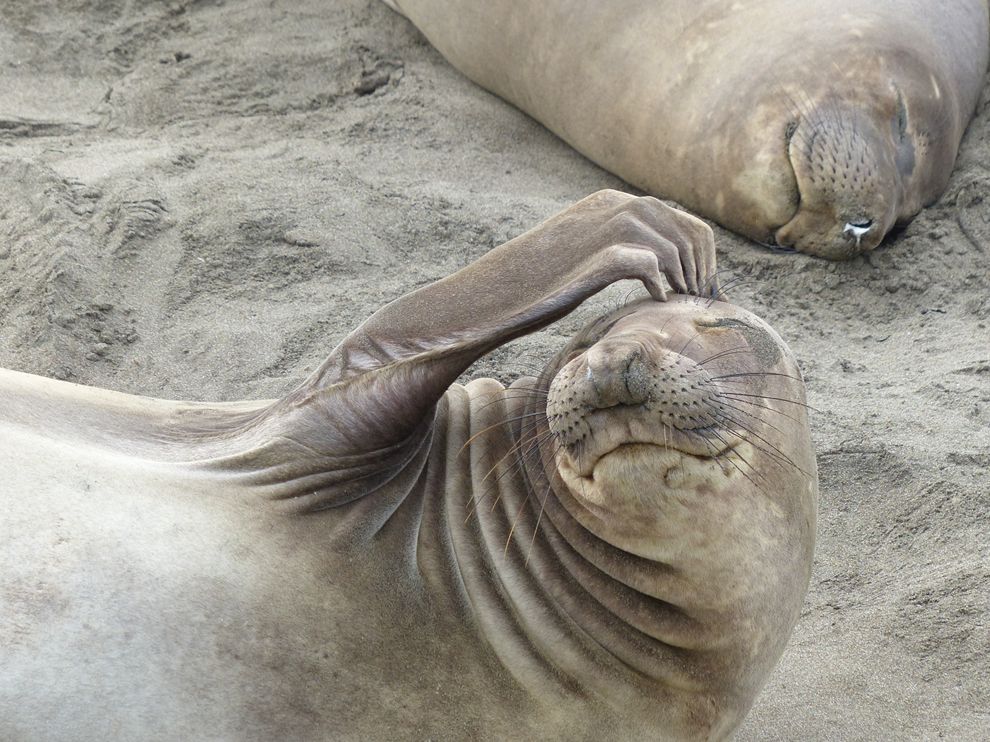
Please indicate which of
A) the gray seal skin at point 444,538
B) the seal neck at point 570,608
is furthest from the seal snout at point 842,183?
the seal neck at point 570,608

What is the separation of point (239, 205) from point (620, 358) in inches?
93.7

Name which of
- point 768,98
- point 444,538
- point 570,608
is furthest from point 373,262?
point 570,608

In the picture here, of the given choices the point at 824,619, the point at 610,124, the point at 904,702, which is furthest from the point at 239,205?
the point at 904,702

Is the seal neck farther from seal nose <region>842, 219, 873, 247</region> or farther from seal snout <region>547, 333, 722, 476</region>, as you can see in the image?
seal nose <region>842, 219, 873, 247</region>

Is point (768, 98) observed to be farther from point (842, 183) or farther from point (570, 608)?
point (570, 608)

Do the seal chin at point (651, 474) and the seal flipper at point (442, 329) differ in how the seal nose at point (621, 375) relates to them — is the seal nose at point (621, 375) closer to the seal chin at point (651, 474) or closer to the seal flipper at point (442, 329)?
the seal chin at point (651, 474)

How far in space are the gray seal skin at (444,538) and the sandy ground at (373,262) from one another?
555mm

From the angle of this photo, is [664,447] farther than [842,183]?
No

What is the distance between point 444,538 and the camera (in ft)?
8.26

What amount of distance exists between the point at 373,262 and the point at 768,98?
1520 millimetres

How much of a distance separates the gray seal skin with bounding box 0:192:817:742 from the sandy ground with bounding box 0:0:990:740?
55 cm

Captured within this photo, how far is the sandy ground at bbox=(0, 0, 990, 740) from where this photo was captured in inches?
117

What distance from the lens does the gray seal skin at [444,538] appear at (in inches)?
87.7

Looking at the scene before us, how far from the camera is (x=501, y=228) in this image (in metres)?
4.39
